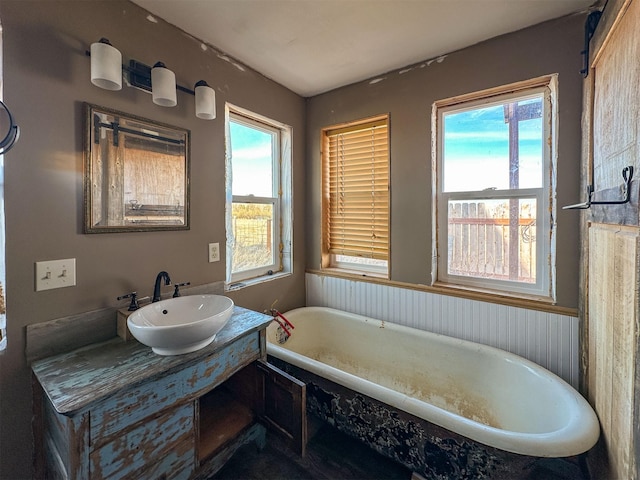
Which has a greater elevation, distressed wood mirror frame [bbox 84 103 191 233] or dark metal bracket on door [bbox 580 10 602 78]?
dark metal bracket on door [bbox 580 10 602 78]

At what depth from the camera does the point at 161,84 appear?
135cm

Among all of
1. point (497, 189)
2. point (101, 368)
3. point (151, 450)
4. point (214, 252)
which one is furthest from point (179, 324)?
point (497, 189)

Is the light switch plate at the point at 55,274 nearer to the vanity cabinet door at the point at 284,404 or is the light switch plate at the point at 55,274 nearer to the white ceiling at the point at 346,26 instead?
the vanity cabinet door at the point at 284,404

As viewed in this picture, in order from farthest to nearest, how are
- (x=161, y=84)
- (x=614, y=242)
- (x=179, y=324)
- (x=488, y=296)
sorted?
(x=488, y=296)
(x=161, y=84)
(x=179, y=324)
(x=614, y=242)

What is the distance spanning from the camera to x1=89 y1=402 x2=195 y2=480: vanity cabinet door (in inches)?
36.4

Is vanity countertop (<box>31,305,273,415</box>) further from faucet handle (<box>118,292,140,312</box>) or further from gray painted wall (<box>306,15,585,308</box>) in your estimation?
gray painted wall (<box>306,15,585,308</box>)

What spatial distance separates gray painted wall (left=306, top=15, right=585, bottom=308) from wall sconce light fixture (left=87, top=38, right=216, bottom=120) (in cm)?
113

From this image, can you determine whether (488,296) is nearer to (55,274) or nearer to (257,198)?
(257,198)

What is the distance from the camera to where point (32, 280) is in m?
1.11

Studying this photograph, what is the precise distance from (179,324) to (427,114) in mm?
2001

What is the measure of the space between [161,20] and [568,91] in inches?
87.6

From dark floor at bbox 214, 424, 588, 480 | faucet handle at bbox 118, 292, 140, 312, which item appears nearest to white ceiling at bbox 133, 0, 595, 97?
faucet handle at bbox 118, 292, 140, 312

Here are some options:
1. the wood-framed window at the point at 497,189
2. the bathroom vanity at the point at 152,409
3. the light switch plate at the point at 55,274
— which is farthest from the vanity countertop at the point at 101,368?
the wood-framed window at the point at 497,189

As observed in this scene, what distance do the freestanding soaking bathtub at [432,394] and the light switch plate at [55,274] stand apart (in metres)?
1.02
